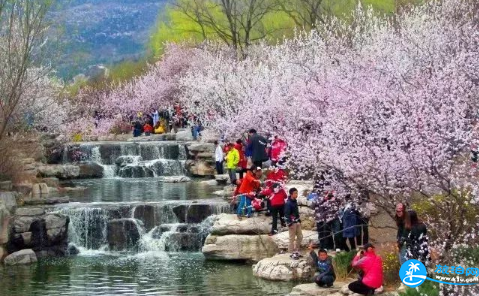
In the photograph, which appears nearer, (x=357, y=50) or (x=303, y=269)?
(x=303, y=269)

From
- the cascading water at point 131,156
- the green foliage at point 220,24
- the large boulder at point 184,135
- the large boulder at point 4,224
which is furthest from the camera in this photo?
the green foliage at point 220,24

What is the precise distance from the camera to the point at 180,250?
2452cm

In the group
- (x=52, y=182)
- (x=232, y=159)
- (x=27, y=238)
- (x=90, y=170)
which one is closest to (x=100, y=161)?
(x=90, y=170)

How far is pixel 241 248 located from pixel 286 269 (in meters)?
2.80

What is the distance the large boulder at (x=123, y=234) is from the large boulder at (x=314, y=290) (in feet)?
26.8

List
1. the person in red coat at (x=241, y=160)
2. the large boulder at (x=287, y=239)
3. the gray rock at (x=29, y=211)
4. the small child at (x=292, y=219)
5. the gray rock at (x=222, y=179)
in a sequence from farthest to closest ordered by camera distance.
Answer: the gray rock at (x=222, y=179) → the person in red coat at (x=241, y=160) → the gray rock at (x=29, y=211) → the large boulder at (x=287, y=239) → the small child at (x=292, y=219)

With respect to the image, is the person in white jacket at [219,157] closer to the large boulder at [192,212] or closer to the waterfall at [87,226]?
the large boulder at [192,212]

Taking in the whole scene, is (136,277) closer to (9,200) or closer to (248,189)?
(248,189)

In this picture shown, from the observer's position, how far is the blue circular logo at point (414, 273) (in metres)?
13.8

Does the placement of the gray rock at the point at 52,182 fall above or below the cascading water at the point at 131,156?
below

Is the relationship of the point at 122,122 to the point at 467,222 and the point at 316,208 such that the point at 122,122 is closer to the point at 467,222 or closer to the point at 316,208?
the point at 316,208

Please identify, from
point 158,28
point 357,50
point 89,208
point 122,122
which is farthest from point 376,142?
point 158,28

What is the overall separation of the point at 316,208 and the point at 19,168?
45.3ft

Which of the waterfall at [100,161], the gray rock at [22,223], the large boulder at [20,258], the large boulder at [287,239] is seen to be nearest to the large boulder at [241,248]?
the large boulder at [287,239]
